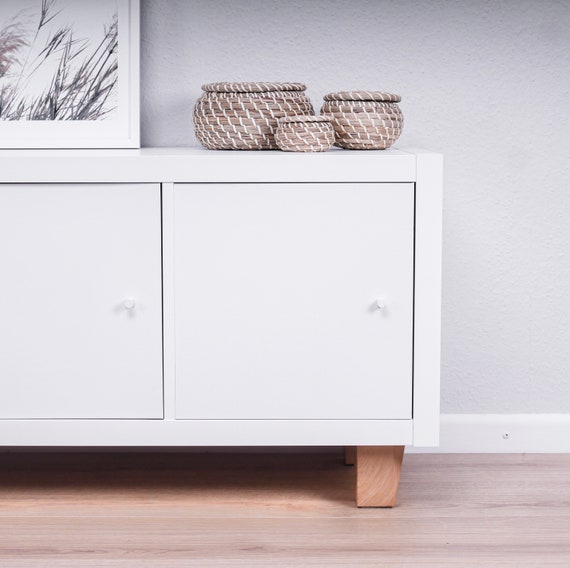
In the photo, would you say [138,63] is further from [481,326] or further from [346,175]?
[481,326]

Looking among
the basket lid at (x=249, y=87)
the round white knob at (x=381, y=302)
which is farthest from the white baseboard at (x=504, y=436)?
the basket lid at (x=249, y=87)

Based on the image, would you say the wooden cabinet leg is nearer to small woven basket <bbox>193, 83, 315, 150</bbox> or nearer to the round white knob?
the round white knob

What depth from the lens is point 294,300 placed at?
1.32 meters

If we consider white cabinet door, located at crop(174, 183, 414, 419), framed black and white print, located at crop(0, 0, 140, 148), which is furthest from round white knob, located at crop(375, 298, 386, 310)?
framed black and white print, located at crop(0, 0, 140, 148)

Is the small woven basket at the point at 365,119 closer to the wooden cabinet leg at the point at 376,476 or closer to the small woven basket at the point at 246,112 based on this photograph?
the small woven basket at the point at 246,112

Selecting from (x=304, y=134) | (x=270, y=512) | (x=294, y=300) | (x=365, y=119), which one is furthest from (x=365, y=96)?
(x=270, y=512)

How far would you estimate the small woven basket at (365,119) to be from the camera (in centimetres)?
143

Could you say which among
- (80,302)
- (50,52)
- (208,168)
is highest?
(50,52)

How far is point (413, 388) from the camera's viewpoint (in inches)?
52.7

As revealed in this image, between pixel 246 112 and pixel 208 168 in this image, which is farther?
pixel 246 112

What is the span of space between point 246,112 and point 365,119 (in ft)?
0.65

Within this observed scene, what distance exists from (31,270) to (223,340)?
1.02ft

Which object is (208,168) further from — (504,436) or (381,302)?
(504,436)

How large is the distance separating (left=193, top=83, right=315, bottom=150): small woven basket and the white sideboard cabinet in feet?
0.42
